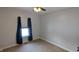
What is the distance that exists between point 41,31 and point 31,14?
0.30 meters

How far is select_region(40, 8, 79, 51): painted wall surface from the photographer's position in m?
1.10

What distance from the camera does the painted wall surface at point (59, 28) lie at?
1105 mm

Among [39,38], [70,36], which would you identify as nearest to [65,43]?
[70,36]

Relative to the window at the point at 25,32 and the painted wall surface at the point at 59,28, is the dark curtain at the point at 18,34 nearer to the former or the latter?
the window at the point at 25,32

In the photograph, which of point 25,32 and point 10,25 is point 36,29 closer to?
point 25,32

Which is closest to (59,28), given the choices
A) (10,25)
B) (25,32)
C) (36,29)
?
(36,29)

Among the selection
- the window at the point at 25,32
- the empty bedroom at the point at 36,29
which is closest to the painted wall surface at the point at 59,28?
the empty bedroom at the point at 36,29

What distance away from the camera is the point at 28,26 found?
3.10 ft

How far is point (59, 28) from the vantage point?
1.17m

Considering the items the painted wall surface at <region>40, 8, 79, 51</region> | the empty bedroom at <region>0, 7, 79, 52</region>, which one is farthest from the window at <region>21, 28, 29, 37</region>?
the painted wall surface at <region>40, 8, 79, 51</region>
